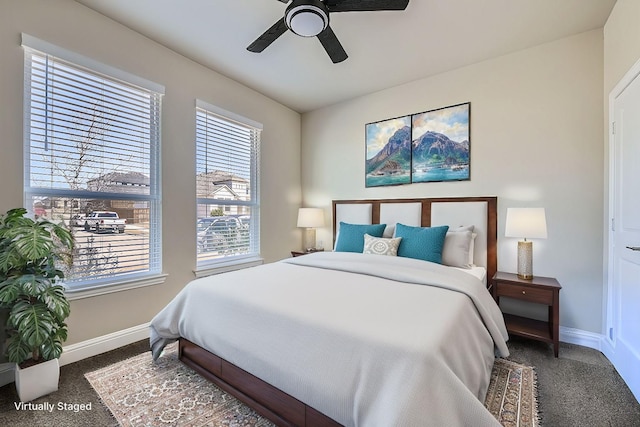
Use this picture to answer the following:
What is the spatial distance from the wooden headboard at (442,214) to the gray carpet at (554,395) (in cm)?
90

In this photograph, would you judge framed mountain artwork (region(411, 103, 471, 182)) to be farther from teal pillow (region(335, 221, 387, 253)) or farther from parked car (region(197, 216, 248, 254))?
parked car (region(197, 216, 248, 254))

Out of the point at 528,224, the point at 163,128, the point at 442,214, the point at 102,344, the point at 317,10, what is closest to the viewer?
the point at 317,10

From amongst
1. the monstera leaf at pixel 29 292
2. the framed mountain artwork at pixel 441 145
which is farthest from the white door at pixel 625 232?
the monstera leaf at pixel 29 292

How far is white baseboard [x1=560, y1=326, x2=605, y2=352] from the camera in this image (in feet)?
7.95

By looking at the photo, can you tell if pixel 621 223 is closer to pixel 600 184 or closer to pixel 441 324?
pixel 600 184

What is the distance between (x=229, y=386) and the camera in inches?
68.6

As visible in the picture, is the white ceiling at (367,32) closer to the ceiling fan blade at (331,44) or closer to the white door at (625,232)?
the ceiling fan blade at (331,44)

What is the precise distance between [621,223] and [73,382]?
4.05 metres

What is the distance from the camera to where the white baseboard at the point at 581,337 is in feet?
7.95

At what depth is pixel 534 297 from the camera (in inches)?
92.3

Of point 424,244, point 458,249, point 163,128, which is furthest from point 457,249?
point 163,128

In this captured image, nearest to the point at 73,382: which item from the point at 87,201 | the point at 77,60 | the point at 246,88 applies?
the point at 87,201

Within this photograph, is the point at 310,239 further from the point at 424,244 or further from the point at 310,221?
the point at 424,244

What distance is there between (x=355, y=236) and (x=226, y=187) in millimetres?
1674
